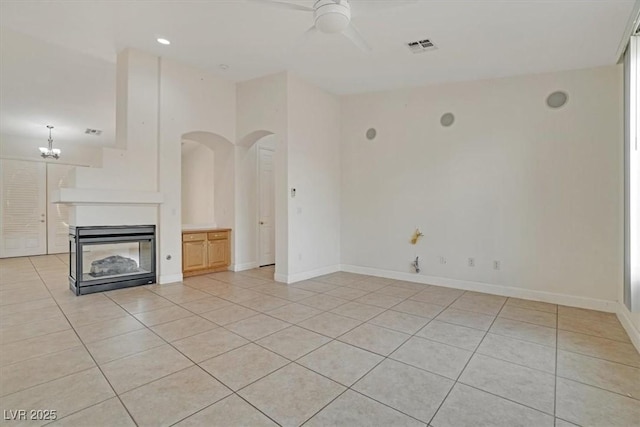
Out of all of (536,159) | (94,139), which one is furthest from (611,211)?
(94,139)

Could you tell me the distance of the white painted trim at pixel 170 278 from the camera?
16.6 feet

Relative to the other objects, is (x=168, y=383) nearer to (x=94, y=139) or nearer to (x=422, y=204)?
(x=422, y=204)

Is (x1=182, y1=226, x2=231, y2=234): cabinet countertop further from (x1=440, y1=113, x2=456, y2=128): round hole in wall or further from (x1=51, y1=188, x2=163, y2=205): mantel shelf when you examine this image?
(x1=440, y1=113, x2=456, y2=128): round hole in wall

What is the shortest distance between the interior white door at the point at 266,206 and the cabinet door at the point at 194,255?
1.26 meters

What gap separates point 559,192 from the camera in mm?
4254

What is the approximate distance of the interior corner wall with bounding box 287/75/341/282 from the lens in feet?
17.3

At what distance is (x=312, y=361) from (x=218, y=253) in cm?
393

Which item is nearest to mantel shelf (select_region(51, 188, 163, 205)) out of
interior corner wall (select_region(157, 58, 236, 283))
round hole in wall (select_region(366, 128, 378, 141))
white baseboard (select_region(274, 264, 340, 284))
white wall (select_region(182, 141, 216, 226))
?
interior corner wall (select_region(157, 58, 236, 283))

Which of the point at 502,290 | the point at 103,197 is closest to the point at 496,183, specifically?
the point at 502,290

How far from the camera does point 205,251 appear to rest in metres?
5.75

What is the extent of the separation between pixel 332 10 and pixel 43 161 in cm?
986

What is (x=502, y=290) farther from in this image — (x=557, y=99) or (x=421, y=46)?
(x=421, y=46)

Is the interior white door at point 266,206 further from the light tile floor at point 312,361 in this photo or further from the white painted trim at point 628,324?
the white painted trim at point 628,324

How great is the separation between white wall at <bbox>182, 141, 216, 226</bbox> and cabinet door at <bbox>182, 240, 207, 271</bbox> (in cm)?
94
